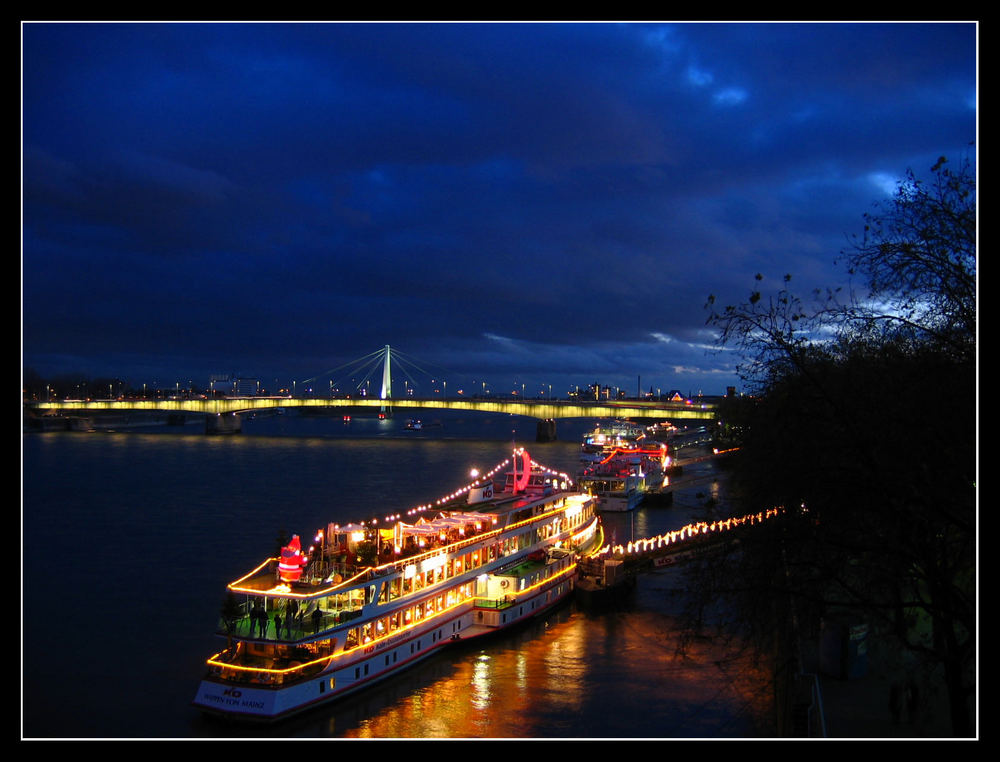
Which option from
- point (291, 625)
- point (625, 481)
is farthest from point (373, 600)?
point (625, 481)

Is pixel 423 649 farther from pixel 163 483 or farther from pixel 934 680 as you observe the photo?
pixel 163 483

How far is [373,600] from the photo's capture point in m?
17.2

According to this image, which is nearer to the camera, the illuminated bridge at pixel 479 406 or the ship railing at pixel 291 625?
the ship railing at pixel 291 625

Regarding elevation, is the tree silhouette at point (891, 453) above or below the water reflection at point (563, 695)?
above

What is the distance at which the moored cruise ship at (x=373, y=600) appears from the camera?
15.2 meters

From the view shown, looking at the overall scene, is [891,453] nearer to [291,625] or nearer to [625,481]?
[291,625]

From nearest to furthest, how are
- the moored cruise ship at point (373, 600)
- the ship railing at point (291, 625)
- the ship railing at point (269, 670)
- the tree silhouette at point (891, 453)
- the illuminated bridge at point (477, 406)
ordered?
the tree silhouette at point (891, 453) → the ship railing at point (269, 670) → the moored cruise ship at point (373, 600) → the ship railing at point (291, 625) → the illuminated bridge at point (477, 406)

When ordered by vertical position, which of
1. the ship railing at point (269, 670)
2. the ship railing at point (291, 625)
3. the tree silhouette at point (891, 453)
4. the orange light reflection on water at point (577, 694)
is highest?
the tree silhouette at point (891, 453)

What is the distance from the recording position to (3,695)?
493cm

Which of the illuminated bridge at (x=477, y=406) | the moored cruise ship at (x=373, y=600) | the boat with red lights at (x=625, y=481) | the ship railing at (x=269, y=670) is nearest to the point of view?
the ship railing at (x=269, y=670)

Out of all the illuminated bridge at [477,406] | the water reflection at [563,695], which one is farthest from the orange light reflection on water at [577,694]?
the illuminated bridge at [477,406]

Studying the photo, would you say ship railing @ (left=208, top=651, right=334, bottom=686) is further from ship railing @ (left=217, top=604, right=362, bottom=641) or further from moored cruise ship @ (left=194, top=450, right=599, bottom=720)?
ship railing @ (left=217, top=604, right=362, bottom=641)

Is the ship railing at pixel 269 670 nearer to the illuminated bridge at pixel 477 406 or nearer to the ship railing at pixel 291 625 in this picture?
the ship railing at pixel 291 625

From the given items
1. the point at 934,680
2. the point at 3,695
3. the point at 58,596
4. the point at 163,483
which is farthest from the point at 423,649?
the point at 163,483
